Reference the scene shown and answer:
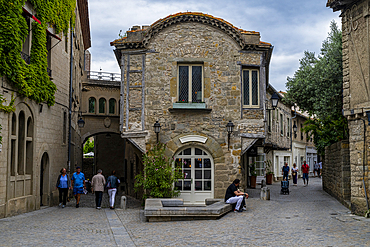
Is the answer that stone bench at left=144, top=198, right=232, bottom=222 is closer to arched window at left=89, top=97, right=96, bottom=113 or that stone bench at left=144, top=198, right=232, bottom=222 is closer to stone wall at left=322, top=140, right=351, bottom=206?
stone wall at left=322, top=140, right=351, bottom=206

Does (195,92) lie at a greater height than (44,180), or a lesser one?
greater

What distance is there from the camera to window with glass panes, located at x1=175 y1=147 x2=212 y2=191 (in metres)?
16.5

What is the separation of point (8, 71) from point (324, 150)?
1718 centimetres

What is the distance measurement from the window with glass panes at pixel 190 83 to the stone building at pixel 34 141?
506 cm

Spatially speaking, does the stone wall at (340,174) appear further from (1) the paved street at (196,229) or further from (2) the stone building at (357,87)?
(2) the stone building at (357,87)

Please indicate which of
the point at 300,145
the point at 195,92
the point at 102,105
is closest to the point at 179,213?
the point at 195,92

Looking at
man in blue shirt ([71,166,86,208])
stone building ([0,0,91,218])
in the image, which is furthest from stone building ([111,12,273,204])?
stone building ([0,0,91,218])

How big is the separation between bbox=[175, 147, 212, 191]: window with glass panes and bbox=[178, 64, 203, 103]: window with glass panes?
205 centimetres

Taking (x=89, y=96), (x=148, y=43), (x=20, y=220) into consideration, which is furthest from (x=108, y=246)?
(x=89, y=96)

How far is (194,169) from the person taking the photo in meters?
16.5

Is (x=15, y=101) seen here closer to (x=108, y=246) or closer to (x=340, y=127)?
(x=108, y=246)

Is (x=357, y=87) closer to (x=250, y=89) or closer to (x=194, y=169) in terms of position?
(x=250, y=89)

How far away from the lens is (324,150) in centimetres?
2302

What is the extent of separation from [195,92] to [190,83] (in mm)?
416
